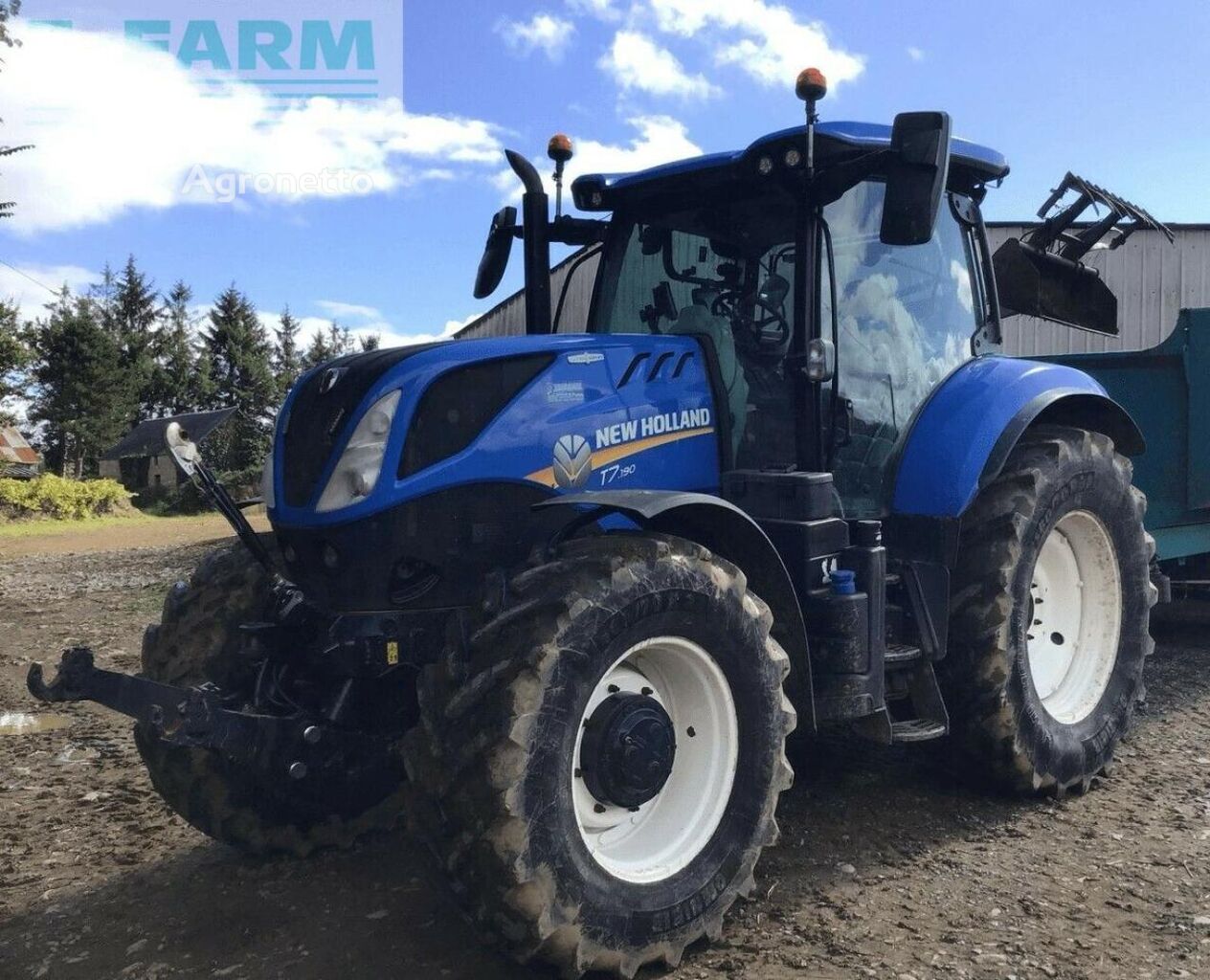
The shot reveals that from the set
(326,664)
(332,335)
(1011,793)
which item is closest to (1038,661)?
(1011,793)

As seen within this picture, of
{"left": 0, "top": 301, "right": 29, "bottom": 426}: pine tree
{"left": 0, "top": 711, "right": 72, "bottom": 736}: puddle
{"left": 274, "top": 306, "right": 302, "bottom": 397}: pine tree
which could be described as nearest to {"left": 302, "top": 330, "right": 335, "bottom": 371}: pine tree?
{"left": 274, "top": 306, "right": 302, "bottom": 397}: pine tree

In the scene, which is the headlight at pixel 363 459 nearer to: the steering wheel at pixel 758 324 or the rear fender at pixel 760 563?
the rear fender at pixel 760 563

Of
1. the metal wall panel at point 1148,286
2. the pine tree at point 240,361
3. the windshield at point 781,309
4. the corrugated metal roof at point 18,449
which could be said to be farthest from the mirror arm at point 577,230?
the corrugated metal roof at point 18,449

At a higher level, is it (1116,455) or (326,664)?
(1116,455)

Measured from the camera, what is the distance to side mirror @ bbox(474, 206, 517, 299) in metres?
4.59

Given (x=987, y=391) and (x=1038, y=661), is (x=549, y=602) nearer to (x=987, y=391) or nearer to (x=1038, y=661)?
(x=987, y=391)

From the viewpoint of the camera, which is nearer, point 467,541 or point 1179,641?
point 467,541

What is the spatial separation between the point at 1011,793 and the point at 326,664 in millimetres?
2756

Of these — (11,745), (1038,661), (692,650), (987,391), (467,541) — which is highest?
(987,391)

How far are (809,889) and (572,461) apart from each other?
1561mm

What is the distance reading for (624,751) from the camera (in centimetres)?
291

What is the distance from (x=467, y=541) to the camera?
126 inches

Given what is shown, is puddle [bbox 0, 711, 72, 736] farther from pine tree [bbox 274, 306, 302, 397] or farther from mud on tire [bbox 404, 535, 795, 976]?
pine tree [bbox 274, 306, 302, 397]

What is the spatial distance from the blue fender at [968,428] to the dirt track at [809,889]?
3.74 ft
